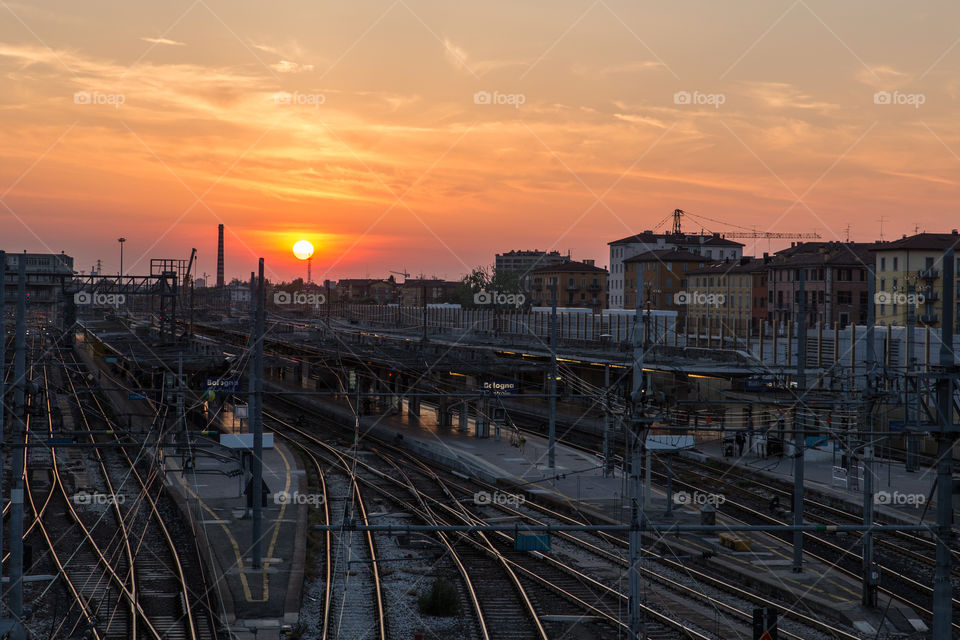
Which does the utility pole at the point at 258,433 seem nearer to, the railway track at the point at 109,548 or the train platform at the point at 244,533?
the train platform at the point at 244,533

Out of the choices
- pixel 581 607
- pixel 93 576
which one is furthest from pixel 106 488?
pixel 581 607

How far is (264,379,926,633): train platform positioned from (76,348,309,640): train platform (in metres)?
3.32

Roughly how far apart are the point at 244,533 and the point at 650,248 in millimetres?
96431

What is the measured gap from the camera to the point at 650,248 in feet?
373

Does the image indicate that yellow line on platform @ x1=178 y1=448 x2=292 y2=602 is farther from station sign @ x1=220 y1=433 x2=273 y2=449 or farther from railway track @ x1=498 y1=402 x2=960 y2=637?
railway track @ x1=498 y1=402 x2=960 y2=637

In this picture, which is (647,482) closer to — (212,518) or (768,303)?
(212,518)

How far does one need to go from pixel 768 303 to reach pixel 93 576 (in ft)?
238

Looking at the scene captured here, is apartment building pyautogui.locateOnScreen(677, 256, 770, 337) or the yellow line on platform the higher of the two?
apartment building pyautogui.locateOnScreen(677, 256, 770, 337)

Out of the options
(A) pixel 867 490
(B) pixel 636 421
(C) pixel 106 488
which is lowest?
(C) pixel 106 488

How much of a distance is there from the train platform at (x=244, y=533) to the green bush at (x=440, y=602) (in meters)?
2.21

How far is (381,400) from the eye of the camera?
52.2m

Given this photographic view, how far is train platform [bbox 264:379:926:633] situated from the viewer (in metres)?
17.7

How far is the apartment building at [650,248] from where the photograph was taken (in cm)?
11244

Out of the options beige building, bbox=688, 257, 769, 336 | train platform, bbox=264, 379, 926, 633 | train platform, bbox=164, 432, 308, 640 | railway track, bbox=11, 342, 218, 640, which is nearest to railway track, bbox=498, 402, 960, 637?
train platform, bbox=264, 379, 926, 633
